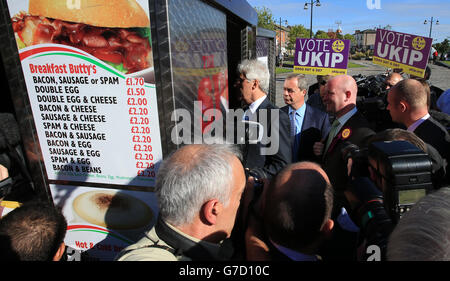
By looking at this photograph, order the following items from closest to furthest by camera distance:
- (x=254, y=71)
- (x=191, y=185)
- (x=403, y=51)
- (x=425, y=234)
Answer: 1. (x=425, y=234)
2. (x=191, y=185)
3. (x=254, y=71)
4. (x=403, y=51)

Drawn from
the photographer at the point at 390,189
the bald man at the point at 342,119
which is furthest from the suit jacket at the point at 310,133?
the photographer at the point at 390,189

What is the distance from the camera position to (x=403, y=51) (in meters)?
4.96

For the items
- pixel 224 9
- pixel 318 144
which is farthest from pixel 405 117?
pixel 224 9

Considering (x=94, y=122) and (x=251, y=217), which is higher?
(x=94, y=122)

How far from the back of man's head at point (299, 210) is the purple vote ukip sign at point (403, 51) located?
476cm

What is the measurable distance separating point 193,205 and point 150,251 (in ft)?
0.81

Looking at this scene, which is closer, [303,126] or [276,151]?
[276,151]

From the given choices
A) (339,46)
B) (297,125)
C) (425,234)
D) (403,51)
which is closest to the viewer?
(425,234)

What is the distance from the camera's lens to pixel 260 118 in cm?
243

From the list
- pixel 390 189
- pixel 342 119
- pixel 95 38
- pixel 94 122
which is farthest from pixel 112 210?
pixel 342 119

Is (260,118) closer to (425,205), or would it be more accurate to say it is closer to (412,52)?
(425,205)

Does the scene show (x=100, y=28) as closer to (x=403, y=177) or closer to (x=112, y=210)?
(x=112, y=210)

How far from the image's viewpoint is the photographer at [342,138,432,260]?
100cm

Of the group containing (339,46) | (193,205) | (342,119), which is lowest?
(342,119)
